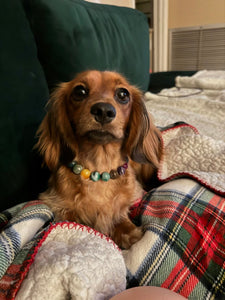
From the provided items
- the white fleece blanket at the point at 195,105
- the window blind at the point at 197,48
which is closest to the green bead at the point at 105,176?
the white fleece blanket at the point at 195,105

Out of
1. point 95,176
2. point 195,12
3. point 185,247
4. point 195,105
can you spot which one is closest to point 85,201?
point 95,176

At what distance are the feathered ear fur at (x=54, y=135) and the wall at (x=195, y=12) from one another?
3674mm

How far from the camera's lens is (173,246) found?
71 cm

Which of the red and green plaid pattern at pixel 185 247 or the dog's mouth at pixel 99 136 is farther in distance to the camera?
the dog's mouth at pixel 99 136

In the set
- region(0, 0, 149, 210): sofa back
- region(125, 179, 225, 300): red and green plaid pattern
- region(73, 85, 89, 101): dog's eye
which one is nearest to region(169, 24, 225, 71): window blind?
region(0, 0, 149, 210): sofa back

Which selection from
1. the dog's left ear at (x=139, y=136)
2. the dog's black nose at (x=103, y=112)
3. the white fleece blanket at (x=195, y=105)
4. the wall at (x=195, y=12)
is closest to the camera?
the dog's black nose at (x=103, y=112)

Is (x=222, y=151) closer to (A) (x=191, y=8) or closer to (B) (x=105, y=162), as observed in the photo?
(B) (x=105, y=162)

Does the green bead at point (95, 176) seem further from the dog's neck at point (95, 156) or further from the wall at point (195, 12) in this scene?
the wall at point (195, 12)

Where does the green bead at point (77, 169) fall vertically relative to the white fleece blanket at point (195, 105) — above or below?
above

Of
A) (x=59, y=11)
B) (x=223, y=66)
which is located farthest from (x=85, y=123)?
(x=223, y=66)

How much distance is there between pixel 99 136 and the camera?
853 mm

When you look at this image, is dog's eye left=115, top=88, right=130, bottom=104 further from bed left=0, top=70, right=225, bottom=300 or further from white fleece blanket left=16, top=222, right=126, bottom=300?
white fleece blanket left=16, top=222, right=126, bottom=300

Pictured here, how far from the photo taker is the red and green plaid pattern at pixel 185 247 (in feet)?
2.11

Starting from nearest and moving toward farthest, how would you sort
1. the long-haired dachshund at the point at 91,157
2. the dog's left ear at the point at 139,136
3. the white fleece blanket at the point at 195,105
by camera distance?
the long-haired dachshund at the point at 91,157, the dog's left ear at the point at 139,136, the white fleece blanket at the point at 195,105
